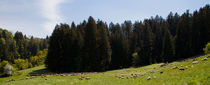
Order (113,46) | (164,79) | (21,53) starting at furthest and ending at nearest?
1. (21,53)
2. (113,46)
3. (164,79)

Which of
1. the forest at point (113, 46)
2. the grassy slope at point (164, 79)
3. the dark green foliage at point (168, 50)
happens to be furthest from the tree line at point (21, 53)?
the grassy slope at point (164, 79)

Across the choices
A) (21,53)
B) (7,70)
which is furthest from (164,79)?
(21,53)

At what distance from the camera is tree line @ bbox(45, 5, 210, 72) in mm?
36206

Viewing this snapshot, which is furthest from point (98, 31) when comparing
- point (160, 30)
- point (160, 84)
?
point (160, 30)

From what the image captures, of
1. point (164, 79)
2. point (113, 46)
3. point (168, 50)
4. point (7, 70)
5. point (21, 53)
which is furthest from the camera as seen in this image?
point (21, 53)

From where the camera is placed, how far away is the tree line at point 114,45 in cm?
3621

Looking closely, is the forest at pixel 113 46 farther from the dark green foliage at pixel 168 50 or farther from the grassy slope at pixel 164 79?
the grassy slope at pixel 164 79

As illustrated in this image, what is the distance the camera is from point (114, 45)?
55.8 meters

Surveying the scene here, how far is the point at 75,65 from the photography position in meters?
35.8

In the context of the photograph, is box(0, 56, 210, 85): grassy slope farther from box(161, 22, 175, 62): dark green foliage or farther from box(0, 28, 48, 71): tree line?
box(0, 28, 48, 71): tree line

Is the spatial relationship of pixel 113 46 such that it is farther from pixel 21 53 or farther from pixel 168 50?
pixel 21 53

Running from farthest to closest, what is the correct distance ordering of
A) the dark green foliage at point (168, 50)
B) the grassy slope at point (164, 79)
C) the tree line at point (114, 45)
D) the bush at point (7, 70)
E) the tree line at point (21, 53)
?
the tree line at point (21, 53) → the dark green foliage at point (168, 50) → the tree line at point (114, 45) → the bush at point (7, 70) → the grassy slope at point (164, 79)

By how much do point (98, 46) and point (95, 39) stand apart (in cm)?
246

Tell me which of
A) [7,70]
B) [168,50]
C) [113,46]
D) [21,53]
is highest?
[113,46]
